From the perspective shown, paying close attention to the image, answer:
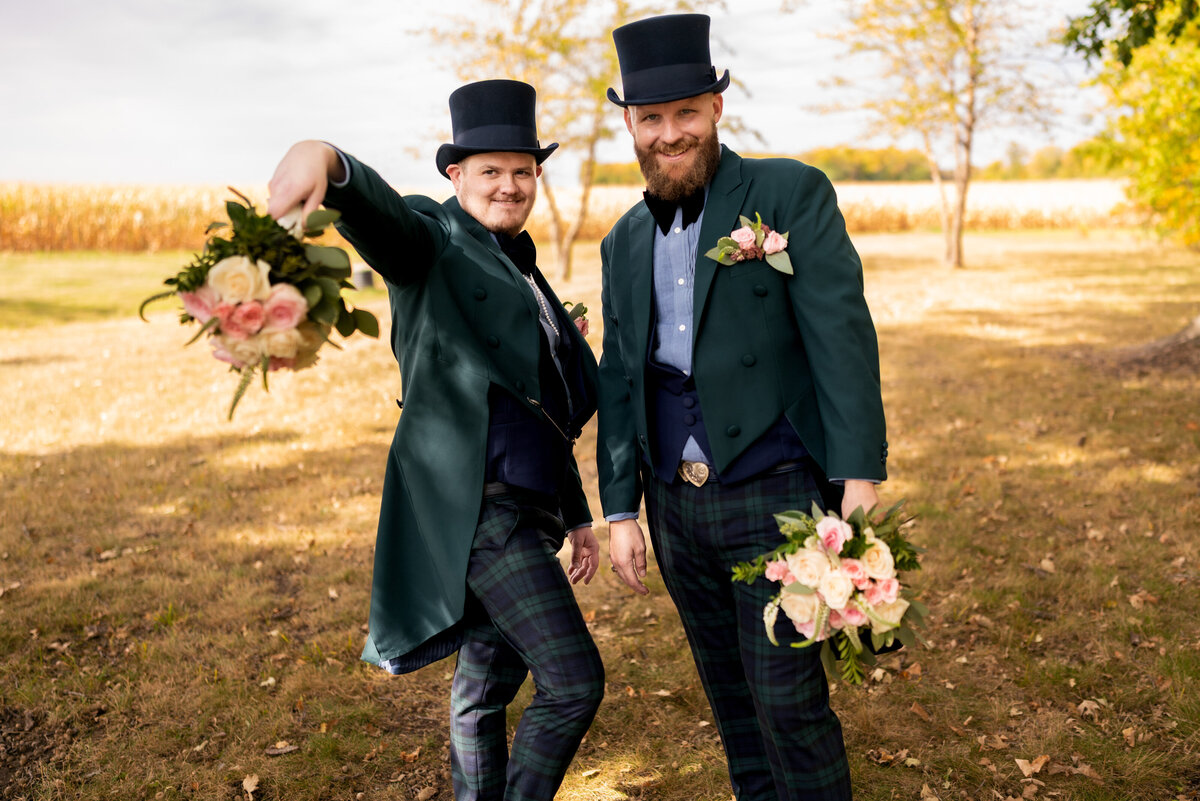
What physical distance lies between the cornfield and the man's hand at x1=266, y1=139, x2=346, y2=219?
18120mm

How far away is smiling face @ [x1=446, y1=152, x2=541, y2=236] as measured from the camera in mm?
3160

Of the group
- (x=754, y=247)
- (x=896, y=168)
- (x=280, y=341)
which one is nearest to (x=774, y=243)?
(x=754, y=247)

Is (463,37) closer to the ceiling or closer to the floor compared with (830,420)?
closer to the ceiling

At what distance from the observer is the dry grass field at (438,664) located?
13.7 feet

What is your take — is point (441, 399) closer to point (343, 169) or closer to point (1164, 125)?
point (343, 169)

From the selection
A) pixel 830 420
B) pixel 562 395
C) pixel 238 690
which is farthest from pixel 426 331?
pixel 238 690

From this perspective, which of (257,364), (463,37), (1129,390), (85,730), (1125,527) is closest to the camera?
(257,364)

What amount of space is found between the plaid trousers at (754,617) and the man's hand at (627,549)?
8cm

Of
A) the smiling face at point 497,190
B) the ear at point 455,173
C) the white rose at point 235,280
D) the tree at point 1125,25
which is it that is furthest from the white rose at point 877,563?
the tree at point 1125,25

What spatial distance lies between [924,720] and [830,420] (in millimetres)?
2529

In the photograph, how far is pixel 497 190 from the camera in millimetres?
3186

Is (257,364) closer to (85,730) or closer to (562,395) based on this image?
(562,395)

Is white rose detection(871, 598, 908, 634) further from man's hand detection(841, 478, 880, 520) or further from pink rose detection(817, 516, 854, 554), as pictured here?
man's hand detection(841, 478, 880, 520)

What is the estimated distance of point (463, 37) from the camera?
2270cm
